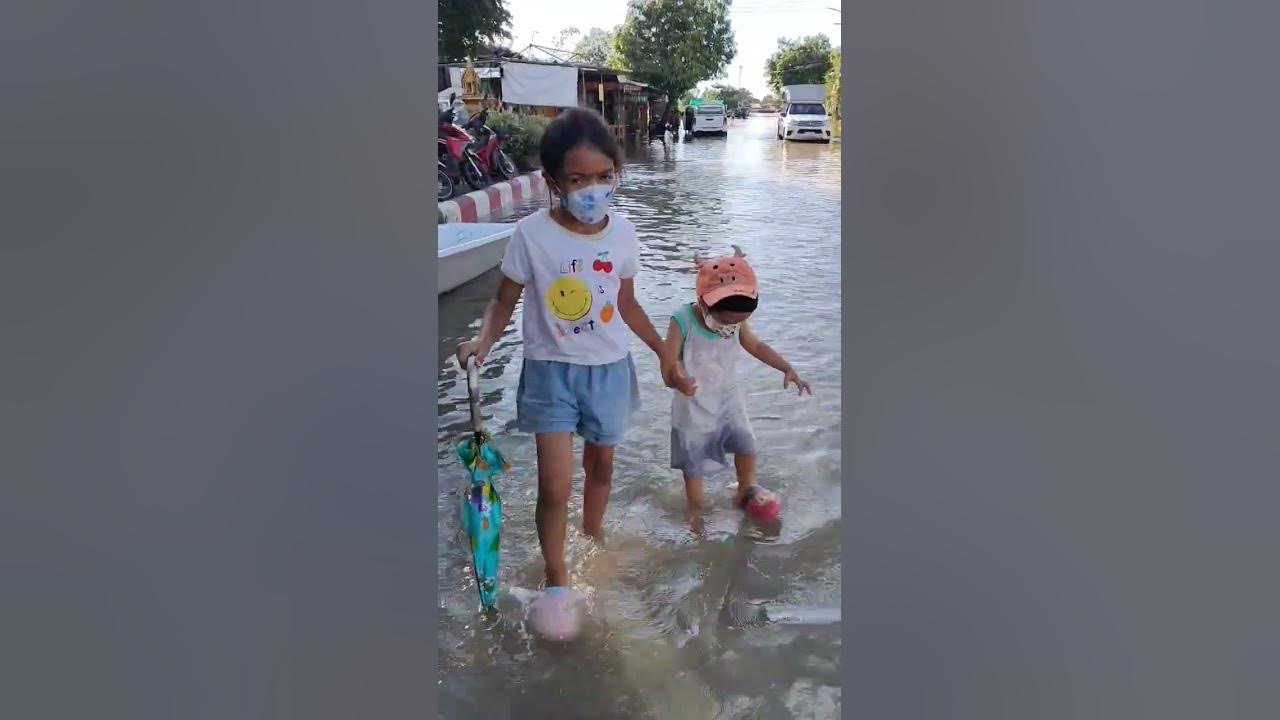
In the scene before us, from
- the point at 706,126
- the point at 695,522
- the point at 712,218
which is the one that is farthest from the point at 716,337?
the point at 706,126

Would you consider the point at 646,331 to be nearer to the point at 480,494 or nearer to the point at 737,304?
the point at 737,304

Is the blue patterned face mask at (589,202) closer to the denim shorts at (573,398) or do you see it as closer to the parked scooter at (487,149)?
the denim shorts at (573,398)

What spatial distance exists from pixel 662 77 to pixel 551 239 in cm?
2511

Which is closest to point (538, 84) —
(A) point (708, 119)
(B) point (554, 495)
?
(B) point (554, 495)

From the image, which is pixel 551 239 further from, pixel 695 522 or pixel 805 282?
pixel 805 282

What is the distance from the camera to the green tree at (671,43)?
1049 inches

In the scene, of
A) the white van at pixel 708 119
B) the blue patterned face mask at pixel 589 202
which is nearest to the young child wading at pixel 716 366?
the blue patterned face mask at pixel 589 202

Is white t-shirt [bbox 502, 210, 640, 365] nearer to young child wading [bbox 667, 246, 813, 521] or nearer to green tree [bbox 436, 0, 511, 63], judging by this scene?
young child wading [bbox 667, 246, 813, 521]

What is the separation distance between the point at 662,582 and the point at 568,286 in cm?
91

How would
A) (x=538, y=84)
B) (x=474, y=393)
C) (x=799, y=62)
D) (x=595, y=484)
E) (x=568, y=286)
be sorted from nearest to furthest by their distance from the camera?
1. (x=474, y=393)
2. (x=568, y=286)
3. (x=595, y=484)
4. (x=538, y=84)
5. (x=799, y=62)

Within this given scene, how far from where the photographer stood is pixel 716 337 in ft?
10.5

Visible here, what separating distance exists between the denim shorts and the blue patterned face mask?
15.4 inches

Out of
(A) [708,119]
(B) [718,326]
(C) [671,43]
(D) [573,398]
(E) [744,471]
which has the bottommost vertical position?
(E) [744,471]

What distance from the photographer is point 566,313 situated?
2689mm
